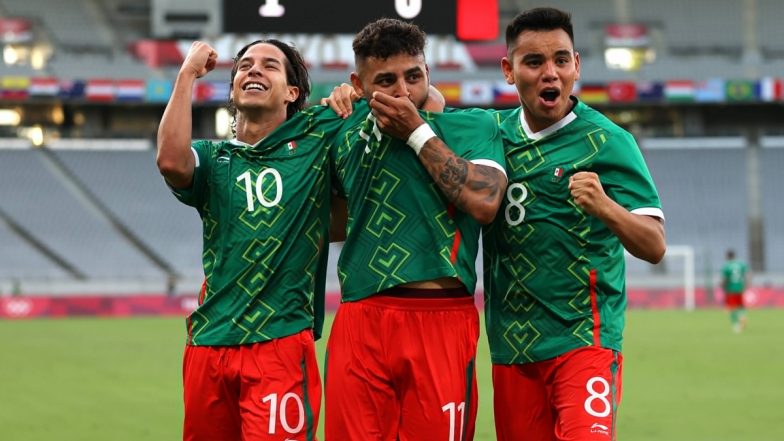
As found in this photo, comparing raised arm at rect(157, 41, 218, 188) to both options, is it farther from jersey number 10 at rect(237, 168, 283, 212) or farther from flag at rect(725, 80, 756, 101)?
flag at rect(725, 80, 756, 101)

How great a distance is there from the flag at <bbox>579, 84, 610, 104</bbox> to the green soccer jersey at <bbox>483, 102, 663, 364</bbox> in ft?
115

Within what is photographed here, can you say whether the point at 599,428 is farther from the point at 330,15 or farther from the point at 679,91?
the point at 679,91

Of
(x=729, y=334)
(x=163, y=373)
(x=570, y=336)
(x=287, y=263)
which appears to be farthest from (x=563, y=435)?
(x=729, y=334)

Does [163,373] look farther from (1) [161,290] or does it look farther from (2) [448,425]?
(1) [161,290]

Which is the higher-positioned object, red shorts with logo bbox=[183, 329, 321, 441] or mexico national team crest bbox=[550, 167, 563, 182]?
mexico national team crest bbox=[550, 167, 563, 182]

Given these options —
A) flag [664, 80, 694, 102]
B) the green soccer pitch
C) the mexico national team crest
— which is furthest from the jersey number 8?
flag [664, 80, 694, 102]

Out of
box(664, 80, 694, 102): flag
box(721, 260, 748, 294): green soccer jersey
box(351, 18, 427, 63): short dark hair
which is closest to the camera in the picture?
box(351, 18, 427, 63): short dark hair

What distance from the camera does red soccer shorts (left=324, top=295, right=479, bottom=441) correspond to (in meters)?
4.36

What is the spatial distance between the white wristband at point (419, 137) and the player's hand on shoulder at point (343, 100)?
543 millimetres

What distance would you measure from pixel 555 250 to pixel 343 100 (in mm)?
1067

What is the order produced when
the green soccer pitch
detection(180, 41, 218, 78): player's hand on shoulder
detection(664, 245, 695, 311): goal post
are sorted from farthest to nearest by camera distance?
1. detection(664, 245, 695, 311): goal post
2. the green soccer pitch
3. detection(180, 41, 218, 78): player's hand on shoulder

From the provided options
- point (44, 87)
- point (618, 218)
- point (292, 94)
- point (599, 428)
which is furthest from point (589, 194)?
point (44, 87)

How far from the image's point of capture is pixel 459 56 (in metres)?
40.8

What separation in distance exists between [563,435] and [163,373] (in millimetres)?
11247
